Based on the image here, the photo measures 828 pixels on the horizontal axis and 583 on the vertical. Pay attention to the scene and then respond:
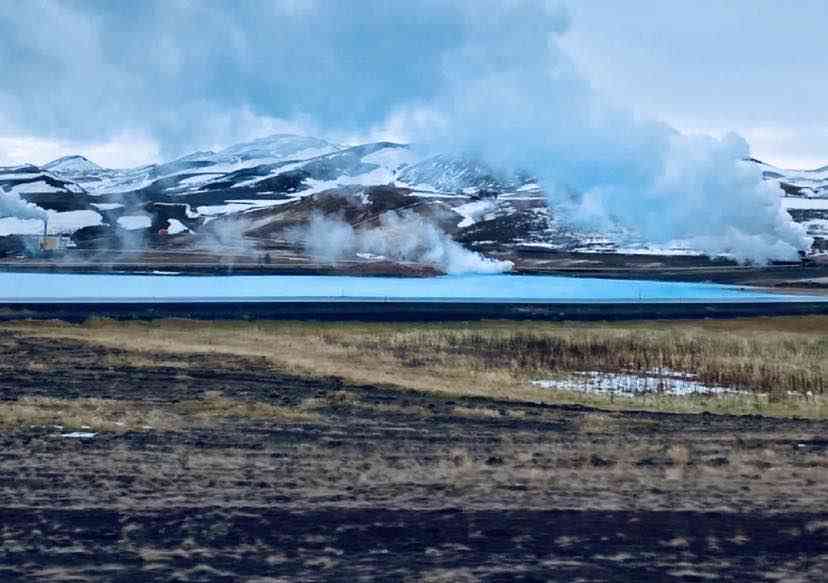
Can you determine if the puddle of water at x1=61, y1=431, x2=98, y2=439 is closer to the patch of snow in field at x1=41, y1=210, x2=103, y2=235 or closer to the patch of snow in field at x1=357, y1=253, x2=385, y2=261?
the patch of snow in field at x1=357, y1=253, x2=385, y2=261

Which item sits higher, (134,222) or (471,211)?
(471,211)

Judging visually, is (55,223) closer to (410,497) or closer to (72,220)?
(72,220)

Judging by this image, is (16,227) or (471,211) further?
(471,211)

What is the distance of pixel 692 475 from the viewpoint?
48.1 ft

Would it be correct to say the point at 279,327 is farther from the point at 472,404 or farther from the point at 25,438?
the point at 25,438

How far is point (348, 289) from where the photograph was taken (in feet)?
247

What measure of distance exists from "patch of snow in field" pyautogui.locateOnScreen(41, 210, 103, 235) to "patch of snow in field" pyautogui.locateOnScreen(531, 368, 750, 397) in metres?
135

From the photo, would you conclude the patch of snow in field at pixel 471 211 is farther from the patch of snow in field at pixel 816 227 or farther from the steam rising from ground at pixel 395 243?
the patch of snow in field at pixel 816 227

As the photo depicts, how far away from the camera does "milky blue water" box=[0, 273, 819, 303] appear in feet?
206

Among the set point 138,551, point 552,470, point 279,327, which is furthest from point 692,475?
Result: point 279,327

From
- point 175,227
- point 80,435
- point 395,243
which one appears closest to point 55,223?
point 175,227

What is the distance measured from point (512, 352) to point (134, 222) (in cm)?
14723

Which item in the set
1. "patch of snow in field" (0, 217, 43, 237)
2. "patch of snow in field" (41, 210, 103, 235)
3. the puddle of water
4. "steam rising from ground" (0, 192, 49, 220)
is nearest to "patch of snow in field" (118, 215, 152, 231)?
"patch of snow in field" (41, 210, 103, 235)

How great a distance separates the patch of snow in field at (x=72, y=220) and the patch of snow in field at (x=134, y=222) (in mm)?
4236
